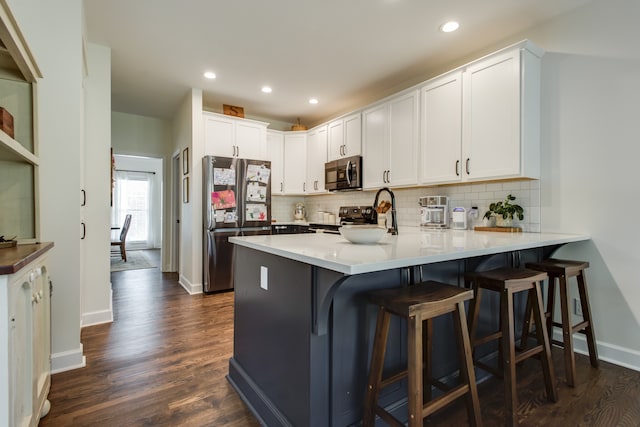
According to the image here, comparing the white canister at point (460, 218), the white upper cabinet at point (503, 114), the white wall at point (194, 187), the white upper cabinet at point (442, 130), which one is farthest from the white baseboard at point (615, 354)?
the white wall at point (194, 187)

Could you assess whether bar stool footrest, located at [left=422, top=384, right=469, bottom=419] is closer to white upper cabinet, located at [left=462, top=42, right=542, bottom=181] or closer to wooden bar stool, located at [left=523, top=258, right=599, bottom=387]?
wooden bar stool, located at [left=523, top=258, right=599, bottom=387]

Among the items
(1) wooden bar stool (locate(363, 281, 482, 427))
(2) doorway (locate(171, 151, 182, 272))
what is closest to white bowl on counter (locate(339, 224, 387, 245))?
(1) wooden bar stool (locate(363, 281, 482, 427))

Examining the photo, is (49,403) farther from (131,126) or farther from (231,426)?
(131,126)

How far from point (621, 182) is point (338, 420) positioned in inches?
99.8

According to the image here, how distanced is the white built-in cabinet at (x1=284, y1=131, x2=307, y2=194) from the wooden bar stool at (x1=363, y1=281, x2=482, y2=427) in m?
3.92

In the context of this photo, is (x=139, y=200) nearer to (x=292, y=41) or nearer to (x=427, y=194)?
(x=292, y=41)

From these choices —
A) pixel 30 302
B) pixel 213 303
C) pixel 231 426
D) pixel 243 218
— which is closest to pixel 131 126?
pixel 243 218

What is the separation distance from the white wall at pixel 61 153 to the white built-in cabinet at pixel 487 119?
119 inches

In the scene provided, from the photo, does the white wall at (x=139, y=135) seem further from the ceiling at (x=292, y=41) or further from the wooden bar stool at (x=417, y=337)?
the wooden bar stool at (x=417, y=337)

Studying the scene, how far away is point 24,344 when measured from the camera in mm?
1206

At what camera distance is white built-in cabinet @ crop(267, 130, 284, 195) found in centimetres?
505

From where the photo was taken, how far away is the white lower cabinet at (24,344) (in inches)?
39.1

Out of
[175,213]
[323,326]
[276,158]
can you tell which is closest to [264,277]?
[323,326]

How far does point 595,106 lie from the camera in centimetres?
232
